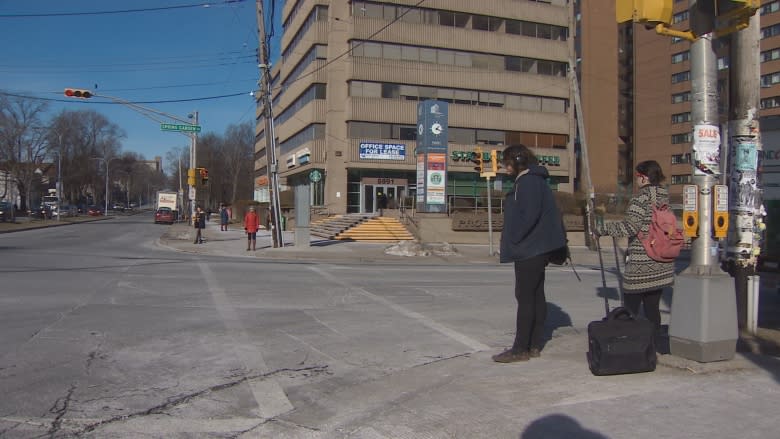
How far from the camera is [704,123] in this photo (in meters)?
5.17

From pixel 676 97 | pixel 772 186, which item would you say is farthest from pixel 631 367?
pixel 676 97

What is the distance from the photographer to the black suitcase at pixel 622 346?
4.73 metres

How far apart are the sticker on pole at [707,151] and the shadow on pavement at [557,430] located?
8.44 ft

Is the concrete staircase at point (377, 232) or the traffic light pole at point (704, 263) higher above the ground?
the traffic light pole at point (704, 263)

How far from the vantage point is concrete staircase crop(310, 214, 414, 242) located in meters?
30.8

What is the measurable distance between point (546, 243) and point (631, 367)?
1196 millimetres

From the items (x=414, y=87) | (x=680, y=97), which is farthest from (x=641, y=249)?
(x=680, y=97)

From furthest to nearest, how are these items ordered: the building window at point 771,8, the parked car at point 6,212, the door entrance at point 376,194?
the building window at point 771,8 < the parked car at point 6,212 < the door entrance at point 376,194

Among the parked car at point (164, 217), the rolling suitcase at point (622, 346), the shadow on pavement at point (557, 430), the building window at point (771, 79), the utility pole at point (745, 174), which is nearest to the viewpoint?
the shadow on pavement at point (557, 430)

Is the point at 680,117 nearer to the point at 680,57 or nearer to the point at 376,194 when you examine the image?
the point at 680,57

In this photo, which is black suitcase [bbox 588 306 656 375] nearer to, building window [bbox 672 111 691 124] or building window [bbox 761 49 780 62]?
building window [bbox 761 49 780 62]

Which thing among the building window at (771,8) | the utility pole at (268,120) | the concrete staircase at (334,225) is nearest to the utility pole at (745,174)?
the utility pole at (268,120)

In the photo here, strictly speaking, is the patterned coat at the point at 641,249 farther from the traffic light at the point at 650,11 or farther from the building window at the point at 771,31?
the building window at the point at 771,31

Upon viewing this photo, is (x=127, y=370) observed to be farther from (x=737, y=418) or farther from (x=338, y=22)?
(x=338, y=22)
